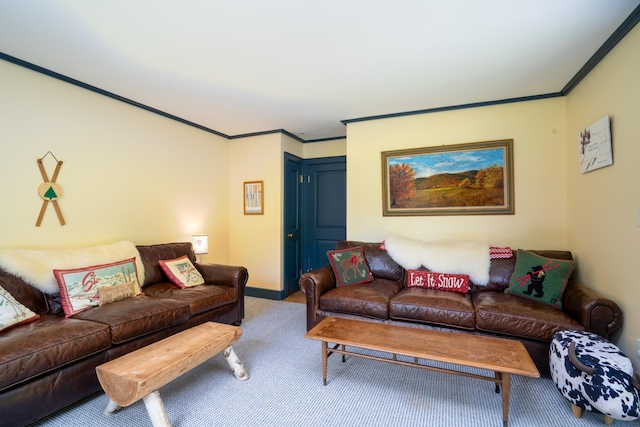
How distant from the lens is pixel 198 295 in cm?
289

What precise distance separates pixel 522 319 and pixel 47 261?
3.80 m

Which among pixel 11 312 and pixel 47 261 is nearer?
pixel 11 312

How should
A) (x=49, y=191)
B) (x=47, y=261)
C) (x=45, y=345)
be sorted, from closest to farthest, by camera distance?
(x=45, y=345) → (x=47, y=261) → (x=49, y=191)

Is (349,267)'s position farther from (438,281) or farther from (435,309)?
(435,309)

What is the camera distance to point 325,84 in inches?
117

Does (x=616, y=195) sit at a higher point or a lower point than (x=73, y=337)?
higher

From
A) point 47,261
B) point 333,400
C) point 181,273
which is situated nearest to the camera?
point 333,400

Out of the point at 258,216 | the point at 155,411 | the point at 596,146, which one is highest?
the point at 596,146

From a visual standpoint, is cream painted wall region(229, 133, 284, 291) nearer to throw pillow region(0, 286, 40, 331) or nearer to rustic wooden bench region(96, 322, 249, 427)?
rustic wooden bench region(96, 322, 249, 427)

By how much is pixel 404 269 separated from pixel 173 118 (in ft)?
11.3

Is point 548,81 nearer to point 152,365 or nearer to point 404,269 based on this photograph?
point 404,269

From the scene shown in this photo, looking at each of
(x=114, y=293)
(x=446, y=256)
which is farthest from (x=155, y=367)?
(x=446, y=256)

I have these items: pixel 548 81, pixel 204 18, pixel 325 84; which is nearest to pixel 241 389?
pixel 204 18

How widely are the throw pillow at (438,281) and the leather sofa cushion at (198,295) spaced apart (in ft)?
6.34
